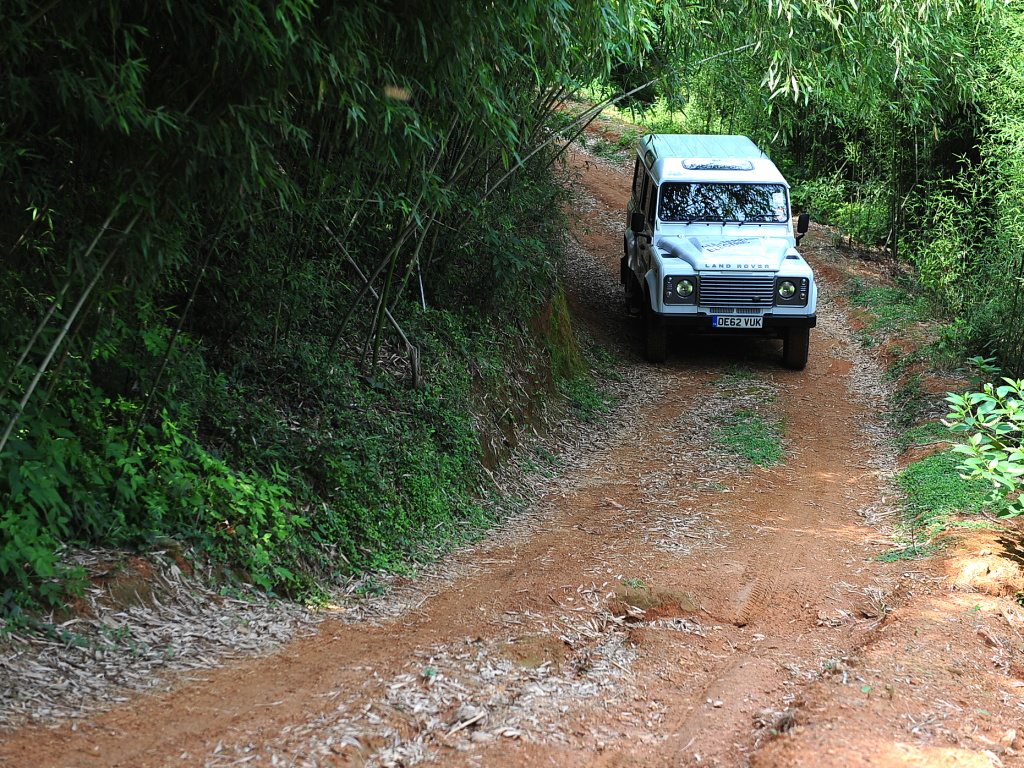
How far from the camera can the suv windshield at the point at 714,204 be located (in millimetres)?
9922

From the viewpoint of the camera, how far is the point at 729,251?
369 inches

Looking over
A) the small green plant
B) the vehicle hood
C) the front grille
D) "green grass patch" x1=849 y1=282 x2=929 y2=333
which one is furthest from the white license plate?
the small green plant

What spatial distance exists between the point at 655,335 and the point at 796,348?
5.04 feet

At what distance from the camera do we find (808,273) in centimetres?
928

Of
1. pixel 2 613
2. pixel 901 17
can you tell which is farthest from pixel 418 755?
pixel 901 17

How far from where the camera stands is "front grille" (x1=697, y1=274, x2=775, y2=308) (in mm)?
9227

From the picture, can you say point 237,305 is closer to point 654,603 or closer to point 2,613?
point 2,613

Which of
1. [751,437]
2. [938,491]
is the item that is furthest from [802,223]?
[938,491]

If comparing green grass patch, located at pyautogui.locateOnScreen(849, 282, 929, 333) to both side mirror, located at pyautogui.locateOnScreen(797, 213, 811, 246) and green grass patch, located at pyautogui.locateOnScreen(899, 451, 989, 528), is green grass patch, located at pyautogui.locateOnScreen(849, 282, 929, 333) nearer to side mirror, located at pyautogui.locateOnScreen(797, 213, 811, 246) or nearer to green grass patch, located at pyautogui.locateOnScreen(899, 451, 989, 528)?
side mirror, located at pyautogui.locateOnScreen(797, 213, 811, 246)

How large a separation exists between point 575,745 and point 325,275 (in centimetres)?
372

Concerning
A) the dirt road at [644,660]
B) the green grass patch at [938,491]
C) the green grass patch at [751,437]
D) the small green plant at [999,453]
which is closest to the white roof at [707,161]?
the green grass patch at [751,437]

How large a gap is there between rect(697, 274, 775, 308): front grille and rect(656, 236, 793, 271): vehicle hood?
0.11 metres

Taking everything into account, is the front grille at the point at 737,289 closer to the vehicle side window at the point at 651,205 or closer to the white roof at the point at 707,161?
the vehicle side window at the point at 651,205

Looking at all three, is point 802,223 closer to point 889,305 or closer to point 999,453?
point 889,305
